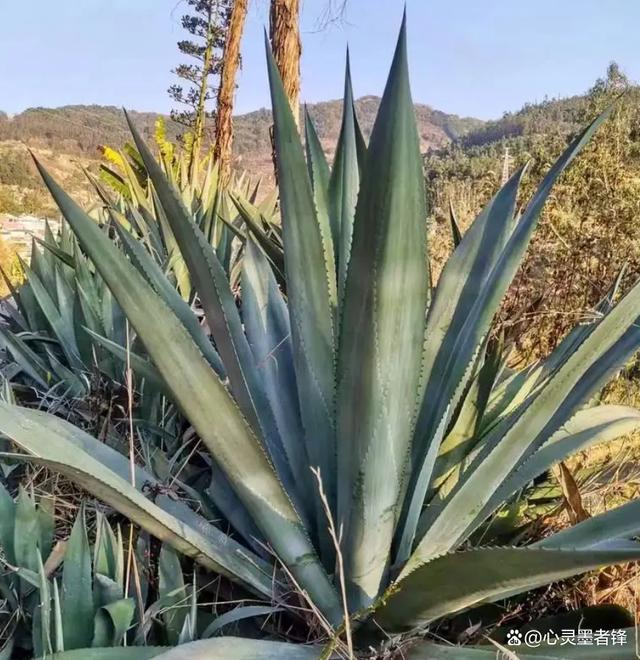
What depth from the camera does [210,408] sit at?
3.59 ft

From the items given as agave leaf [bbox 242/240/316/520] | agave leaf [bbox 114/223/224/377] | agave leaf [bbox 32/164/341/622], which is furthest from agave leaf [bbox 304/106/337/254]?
agave leaf [bbox 32/164/341/622]

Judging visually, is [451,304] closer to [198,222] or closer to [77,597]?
[77,597]

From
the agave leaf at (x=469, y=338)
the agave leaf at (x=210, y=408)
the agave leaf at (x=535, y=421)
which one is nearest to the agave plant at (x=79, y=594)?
the agave leaf at (x=210, y=408)

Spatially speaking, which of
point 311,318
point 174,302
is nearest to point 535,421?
point 311,318

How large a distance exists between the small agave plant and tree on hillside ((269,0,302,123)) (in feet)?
13.9

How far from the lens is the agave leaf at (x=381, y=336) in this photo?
81 centimetres

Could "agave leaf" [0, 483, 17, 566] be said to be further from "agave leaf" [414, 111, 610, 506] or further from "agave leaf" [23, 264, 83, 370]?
"agave leaf" [23, 264, 83, 370]

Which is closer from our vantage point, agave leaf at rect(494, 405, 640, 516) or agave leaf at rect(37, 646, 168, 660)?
agave leaf at rect(37, 646, 168, 660)


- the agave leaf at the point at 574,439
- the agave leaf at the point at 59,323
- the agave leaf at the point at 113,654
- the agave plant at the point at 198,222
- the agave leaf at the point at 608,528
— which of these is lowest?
the agave leaf at the point at 113,654

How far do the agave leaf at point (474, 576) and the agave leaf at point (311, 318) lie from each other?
9.0 inches

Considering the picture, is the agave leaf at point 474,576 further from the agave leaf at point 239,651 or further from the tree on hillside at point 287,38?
the tree on hillside at point 287,38

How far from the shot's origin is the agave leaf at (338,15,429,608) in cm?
81

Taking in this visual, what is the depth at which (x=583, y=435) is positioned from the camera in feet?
4.36

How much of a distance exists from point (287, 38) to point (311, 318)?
4683 mm
